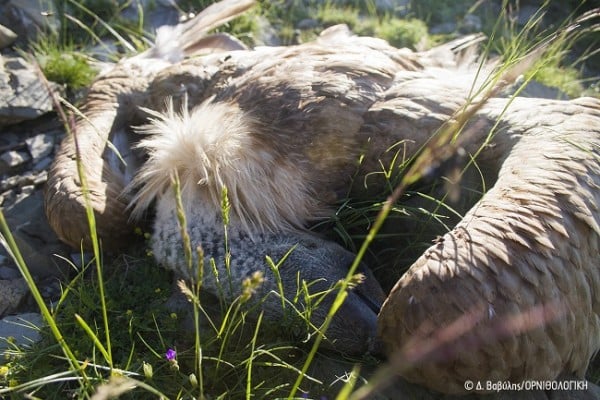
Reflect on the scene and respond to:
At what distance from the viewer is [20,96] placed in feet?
13.8

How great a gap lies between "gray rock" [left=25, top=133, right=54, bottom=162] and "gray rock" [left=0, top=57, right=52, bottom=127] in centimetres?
15

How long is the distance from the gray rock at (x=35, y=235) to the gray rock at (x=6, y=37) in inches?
60.5

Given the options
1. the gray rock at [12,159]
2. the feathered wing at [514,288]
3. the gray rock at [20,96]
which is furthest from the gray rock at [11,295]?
the feathered wing at [514,288]

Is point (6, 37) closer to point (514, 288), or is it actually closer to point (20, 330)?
point (20, 330)

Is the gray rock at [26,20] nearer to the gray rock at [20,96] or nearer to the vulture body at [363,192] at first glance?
the gray rock at [20,96]

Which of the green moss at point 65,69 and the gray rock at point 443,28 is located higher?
the green moss at point 65,69

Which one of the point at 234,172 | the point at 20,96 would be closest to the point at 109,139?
the point at 20,96

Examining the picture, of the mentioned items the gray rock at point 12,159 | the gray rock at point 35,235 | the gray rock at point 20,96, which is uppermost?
the gray rock at point 20,96

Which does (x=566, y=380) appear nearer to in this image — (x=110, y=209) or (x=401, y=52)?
(x=401, y=52)

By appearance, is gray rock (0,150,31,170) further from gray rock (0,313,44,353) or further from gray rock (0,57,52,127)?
gray rock (0,313,44,353)

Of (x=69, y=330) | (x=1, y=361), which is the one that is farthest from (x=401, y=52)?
(x=1, y=361)

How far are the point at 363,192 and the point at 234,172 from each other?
64 cm

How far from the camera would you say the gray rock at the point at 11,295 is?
313cm

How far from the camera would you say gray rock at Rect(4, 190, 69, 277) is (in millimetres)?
3424
